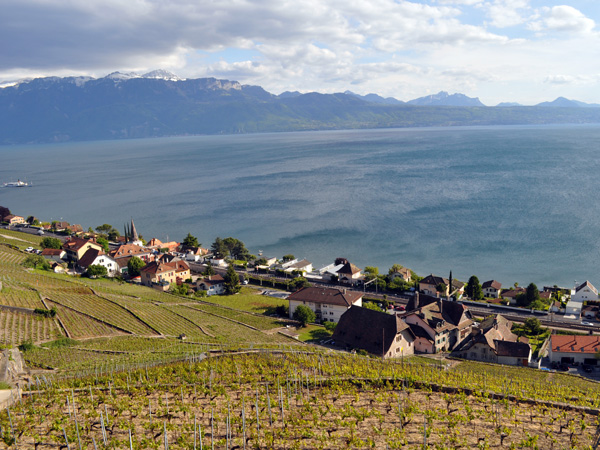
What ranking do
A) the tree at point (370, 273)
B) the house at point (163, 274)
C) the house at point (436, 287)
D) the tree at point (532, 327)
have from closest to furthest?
1. the tree at point (532, 327)
2. the house at point (436, 287)
3. the house at point (163, 274)
4. the tree at point (370, 273)

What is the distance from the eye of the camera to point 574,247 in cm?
8919

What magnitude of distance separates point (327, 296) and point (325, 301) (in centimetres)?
106

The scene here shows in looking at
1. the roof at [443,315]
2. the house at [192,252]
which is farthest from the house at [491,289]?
the house at [192,252]

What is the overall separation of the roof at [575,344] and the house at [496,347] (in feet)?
8.56

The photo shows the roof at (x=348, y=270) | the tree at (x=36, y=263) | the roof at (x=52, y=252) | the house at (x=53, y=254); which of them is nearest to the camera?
the tree at (x=36, y=263)

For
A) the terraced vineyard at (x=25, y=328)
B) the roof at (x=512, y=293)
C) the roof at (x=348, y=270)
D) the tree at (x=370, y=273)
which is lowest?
the roof at (x=512, y=293)

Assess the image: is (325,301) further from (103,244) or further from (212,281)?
(103,244)

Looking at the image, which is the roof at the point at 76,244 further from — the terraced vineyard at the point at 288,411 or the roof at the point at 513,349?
the roof at the point at 513,349

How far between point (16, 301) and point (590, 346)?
55.2m

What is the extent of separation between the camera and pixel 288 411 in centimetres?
2291

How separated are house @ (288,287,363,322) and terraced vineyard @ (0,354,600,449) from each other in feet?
74.7

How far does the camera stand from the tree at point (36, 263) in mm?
68750

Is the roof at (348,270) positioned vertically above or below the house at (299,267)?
above

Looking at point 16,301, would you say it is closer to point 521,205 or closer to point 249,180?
point 521,205
